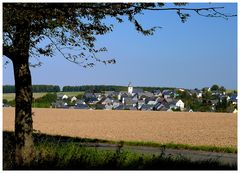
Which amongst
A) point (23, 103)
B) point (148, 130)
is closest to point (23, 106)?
point (23, 103)

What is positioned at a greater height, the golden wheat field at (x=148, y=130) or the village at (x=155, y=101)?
the village at (x=155, y=101)

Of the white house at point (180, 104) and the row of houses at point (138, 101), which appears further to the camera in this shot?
the white house at point (180, 104)

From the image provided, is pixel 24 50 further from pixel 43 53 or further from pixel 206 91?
pixel 206 91

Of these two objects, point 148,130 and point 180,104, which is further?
point 180,104

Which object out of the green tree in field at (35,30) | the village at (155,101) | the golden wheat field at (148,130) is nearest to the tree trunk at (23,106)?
the green tree in field at (35,30)

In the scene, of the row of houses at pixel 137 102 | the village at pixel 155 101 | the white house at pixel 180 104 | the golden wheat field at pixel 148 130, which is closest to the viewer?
the golden wheat field at pixel 148 130

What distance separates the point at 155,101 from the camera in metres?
81.1

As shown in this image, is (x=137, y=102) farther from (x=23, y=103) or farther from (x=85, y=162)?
(x=85, y=162)

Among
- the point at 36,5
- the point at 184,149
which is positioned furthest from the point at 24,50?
the point at 184,149

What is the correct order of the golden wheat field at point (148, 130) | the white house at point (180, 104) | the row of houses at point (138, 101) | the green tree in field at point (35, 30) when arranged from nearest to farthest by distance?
the green tree in field at point (35, 30), the golden wheat field at point (148, 130), the row of houses at point (138, 101), the white house at point (180, 104)

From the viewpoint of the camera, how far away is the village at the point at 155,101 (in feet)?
213

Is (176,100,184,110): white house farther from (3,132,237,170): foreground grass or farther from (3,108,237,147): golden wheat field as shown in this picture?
(3,132,237,170): foreground grass

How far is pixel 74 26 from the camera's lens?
888 cm

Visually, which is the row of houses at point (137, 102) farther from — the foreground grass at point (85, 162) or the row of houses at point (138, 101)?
the foreground grass at point (85, 162)
